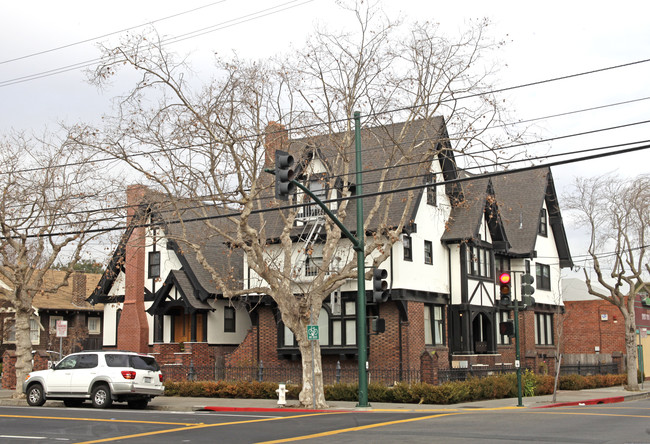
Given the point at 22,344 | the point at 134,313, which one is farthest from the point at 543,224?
the point at 22,344

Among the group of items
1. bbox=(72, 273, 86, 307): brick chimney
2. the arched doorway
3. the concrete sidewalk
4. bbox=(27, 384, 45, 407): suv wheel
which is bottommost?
the concrete sidewalk

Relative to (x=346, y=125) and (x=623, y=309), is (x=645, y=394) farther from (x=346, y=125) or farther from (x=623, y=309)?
(x=346, y=125)

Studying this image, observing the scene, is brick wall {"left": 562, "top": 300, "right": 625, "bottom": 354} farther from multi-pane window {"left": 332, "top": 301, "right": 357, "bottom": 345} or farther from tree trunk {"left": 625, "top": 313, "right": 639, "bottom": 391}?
multi-pane window {"left": 332, "top": 301, "right": 357, "bottom": 345}

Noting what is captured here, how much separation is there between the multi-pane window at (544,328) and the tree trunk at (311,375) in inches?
914

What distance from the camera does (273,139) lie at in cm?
2441

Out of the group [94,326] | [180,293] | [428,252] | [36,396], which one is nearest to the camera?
[36,396]

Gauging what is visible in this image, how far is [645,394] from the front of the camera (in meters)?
33.4

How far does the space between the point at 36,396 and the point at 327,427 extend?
41.8 feet

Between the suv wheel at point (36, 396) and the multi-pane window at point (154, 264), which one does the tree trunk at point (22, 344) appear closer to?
the suv wheel at point (36, 396)

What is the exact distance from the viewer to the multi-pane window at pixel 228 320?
37.1 metres

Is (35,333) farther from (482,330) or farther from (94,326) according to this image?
(482,330)

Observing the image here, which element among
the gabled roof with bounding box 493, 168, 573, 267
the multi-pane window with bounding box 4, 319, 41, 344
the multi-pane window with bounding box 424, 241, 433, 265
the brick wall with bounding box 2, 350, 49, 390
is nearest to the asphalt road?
the multi-pane window with bounding box 424, 241, 433, 265

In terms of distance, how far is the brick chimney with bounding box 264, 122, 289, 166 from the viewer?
24.0 m

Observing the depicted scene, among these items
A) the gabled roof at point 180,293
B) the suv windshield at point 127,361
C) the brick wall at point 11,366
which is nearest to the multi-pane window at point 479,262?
the gabled roof at point 180,293
